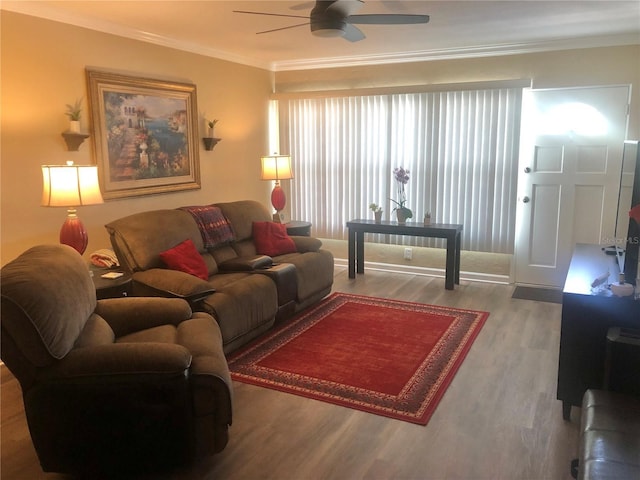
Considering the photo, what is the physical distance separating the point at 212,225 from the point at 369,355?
1766mm

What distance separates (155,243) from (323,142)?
2924 millimetres

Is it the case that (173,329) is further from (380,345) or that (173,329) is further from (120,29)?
(120,29)

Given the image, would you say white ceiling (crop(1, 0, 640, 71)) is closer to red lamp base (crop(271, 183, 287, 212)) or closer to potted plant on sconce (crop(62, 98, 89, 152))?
potted plant on sconce (crop(62, 98, 89, 152))

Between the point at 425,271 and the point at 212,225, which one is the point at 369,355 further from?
the point at 425,271

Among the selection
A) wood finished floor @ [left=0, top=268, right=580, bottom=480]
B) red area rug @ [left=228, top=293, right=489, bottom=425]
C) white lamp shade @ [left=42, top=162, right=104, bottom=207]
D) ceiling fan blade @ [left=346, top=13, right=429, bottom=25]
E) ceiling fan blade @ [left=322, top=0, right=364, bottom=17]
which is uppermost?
ceiling fan blade @ [left=322, top=0, right=364, bottom=17]

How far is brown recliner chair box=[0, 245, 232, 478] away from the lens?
6.86 ft

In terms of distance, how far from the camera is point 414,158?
5.72 meters

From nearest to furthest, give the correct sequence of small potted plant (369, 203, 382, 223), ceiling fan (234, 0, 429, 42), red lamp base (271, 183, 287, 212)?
ceiling fan (234, 0, 429, 42) < small potted plant (369, 203, 382, 223) < red lamp base (271, 183, 287, 212)

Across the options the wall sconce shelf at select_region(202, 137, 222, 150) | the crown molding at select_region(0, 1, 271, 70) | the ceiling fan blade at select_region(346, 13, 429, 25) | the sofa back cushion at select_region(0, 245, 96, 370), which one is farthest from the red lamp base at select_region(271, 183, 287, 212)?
the sofa back cushion at select_region(0, 245, 96, 370)

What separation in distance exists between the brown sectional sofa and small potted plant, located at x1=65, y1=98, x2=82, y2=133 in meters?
0.73

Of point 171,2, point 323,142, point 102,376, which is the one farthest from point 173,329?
point 323,142

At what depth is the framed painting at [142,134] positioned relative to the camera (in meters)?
4.08

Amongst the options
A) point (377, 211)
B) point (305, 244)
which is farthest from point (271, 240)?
point (377, 211)

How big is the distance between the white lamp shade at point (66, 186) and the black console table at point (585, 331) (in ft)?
9.63
